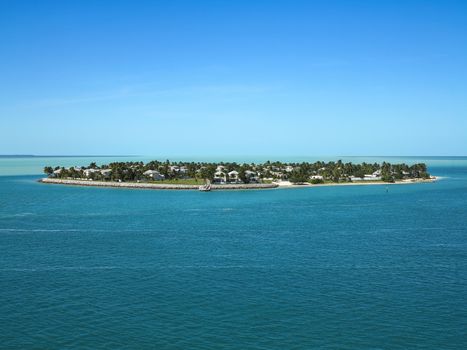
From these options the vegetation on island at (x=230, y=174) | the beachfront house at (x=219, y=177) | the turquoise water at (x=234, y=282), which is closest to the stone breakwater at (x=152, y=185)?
the vegetation on island at (x=230, y=174)

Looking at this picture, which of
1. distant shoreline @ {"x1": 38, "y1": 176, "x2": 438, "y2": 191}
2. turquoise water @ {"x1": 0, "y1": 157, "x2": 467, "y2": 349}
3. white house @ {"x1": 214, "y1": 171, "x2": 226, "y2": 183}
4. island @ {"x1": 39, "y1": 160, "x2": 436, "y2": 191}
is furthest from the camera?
white house @ {"x1": 214, "y1": 171, "x2": 226, "y2": 183}

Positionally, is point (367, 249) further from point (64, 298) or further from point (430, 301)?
point (64, 298)

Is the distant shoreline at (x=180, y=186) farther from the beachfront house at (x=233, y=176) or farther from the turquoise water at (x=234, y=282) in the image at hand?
the turquoise water at (x=234, y=282)

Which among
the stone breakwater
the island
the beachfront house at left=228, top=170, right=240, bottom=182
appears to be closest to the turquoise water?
the stone breakwater

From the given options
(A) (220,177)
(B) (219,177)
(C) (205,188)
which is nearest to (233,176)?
(A) (220,177)

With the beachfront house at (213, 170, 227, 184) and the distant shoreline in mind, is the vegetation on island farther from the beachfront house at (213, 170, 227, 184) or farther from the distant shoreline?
the distant shoreline

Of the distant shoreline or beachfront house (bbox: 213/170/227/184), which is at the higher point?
beachfront house (bbox: 213/170/227/184)

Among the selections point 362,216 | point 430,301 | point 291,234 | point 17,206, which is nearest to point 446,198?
point 362,216

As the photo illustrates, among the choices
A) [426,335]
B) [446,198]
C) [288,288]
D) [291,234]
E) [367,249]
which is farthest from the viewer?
[446,198]
